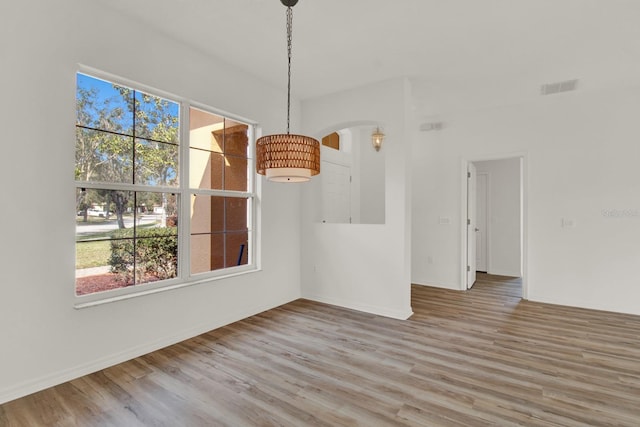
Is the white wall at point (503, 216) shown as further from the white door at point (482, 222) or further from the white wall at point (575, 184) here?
the white wall at point (575, 184)

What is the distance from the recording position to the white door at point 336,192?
Result: 17.9 feet

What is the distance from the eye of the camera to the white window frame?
2670mm

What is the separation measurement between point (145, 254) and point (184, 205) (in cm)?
59

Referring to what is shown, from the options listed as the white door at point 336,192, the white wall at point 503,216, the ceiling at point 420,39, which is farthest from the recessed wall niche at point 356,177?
the white wall at point 503,216

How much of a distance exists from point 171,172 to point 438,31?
289cm

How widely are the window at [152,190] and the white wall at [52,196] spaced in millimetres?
161

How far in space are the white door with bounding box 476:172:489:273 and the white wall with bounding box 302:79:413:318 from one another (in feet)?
11.9

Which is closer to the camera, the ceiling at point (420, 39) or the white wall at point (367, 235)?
the ceiling at point (420, 39)

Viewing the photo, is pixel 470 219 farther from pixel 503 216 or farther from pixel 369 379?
pixel 369 379

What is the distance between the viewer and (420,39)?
10.2ft

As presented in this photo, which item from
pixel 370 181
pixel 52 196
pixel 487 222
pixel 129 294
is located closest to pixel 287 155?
pixel 52 196

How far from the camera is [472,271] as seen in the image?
5602 millimetres

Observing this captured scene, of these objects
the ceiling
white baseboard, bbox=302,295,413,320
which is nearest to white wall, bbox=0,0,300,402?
the ceiling

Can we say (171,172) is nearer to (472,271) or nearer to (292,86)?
(292,86)
